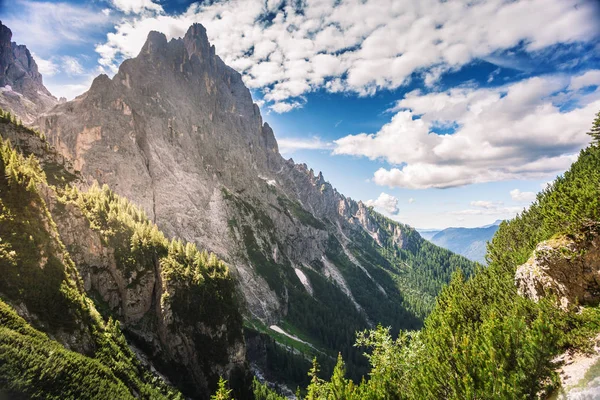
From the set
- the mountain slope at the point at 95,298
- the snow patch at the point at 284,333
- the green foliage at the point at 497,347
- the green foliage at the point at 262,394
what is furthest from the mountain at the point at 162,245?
the green foliage at the point at 497,347

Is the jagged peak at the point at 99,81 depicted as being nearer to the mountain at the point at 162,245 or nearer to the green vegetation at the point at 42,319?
the mountain at the point at 162,245

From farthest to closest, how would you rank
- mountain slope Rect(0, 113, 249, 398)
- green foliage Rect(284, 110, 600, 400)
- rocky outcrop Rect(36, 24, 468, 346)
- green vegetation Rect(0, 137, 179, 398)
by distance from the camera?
1. rocky outcrop Rect(36, 24, 468, 346)
2. mountain slope Rect(0, 113, 249, 398)
3. green vegetation Rect(0, 137, 179, 398)
4. green foliage Rect(284, 110, 600, 400)

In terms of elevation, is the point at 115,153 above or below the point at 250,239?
above

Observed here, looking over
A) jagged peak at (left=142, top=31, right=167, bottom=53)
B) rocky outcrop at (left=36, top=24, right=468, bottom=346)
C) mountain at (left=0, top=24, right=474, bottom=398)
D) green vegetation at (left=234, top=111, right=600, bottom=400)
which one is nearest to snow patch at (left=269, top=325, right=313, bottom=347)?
mountain at (left=0, top=24, right=474, bottom=398)

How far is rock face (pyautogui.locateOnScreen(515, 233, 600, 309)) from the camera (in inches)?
826

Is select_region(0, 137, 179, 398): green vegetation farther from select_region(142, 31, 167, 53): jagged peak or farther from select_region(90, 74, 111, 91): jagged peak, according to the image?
select_region(142, 31, 167, 53): jagged peak

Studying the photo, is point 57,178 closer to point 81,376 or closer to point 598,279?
point 81,376

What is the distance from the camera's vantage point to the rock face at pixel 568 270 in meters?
21.0

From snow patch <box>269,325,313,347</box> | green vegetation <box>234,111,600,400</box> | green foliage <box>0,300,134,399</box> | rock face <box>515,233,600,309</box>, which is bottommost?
snow patch <box>269,325,313,347</box>

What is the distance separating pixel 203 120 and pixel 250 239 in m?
85.8

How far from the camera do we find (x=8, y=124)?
61.8 m

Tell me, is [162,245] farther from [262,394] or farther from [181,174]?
[181,174]

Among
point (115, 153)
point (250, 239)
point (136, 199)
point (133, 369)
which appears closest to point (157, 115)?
point (115, 153)

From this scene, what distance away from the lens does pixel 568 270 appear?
72.1ft
